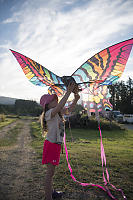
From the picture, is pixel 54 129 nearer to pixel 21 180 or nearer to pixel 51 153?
pixel 51 153

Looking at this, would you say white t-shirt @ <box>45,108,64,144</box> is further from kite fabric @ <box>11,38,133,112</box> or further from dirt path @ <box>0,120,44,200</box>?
dirt path @ <box>0,120,44,200</box>

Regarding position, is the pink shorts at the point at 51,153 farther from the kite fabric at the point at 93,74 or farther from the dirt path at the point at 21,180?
the kite fabric at the point at 93,74

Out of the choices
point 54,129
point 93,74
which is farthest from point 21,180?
point 93,74

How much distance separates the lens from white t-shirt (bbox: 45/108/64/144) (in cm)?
230

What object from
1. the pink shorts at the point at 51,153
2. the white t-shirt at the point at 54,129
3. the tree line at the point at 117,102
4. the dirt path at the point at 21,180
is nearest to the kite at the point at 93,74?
the white t-shirt at the point at 54,129

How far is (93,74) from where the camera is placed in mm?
2547

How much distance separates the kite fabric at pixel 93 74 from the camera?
2.26 metres

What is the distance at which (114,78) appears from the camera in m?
2.71

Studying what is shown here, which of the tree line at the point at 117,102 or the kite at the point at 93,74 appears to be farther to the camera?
the tree line at the point at 117,102

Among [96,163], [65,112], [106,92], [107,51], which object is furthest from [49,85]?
[96,163]

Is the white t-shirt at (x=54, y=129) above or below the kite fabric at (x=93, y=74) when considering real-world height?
below

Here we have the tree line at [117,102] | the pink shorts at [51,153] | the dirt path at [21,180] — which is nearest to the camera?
the pink shorts at [51,153]

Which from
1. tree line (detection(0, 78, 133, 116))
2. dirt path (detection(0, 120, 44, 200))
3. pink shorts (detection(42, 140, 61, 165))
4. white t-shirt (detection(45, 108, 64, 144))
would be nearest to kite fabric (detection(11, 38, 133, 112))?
white t-shirt (detection(45, 108, 64, 144))

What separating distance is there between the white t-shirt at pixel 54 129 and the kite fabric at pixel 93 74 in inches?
29.0
